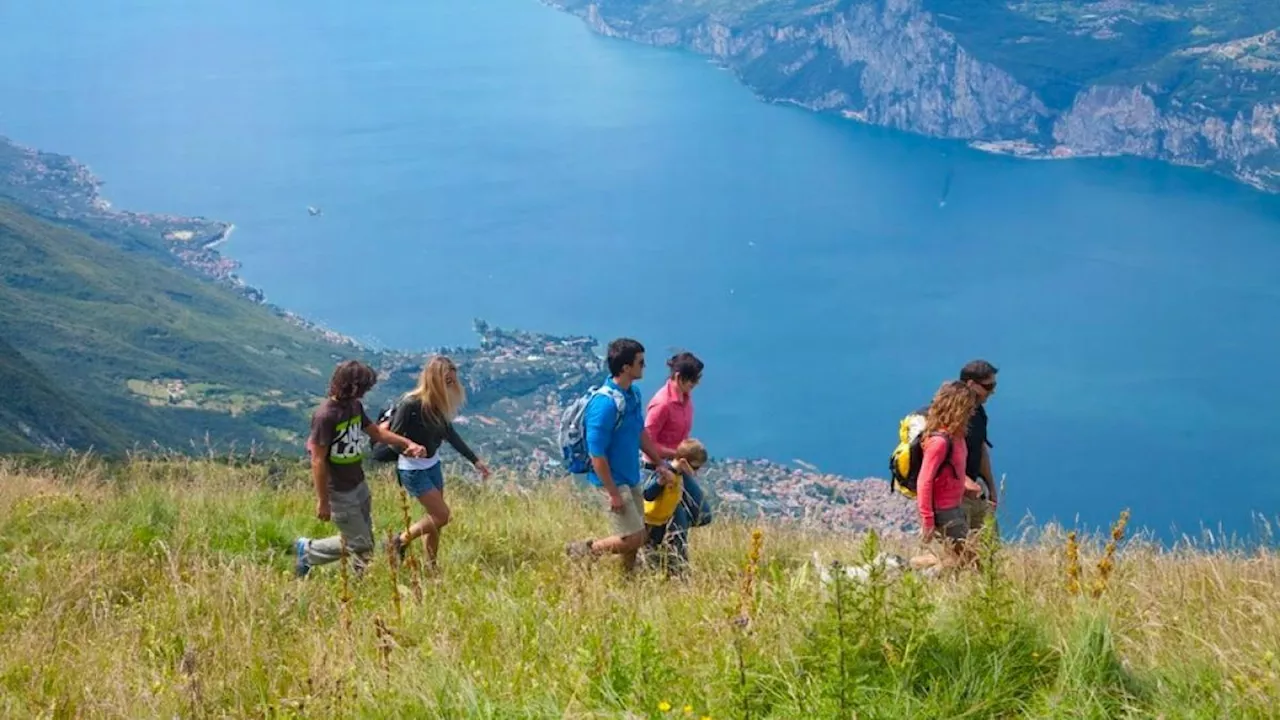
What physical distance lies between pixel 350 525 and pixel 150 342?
290 ft

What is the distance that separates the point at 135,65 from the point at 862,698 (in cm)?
18861

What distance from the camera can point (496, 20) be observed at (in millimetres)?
192000

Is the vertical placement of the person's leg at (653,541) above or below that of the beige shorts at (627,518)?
below

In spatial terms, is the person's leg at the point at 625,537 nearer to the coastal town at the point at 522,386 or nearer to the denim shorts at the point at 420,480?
the denim shorts at the point at 420,480

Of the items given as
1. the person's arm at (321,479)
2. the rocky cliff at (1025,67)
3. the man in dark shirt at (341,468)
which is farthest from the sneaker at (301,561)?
the rocky cliff at (1025,67)

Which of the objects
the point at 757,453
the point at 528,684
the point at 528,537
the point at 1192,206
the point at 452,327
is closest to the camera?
the point at 528,684

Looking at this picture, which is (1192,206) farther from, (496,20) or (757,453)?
(496,20)

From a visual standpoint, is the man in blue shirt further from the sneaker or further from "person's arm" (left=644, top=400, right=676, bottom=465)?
the sneaker

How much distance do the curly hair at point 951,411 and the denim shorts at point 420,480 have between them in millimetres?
2432

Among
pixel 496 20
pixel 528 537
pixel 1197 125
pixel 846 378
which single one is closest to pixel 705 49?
pixel 496 20

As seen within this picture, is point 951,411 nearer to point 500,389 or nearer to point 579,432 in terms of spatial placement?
point 579,432

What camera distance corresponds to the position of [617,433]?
5.63m

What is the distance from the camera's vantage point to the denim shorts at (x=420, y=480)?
571cm

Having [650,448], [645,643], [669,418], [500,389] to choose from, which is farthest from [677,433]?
[500,389]
